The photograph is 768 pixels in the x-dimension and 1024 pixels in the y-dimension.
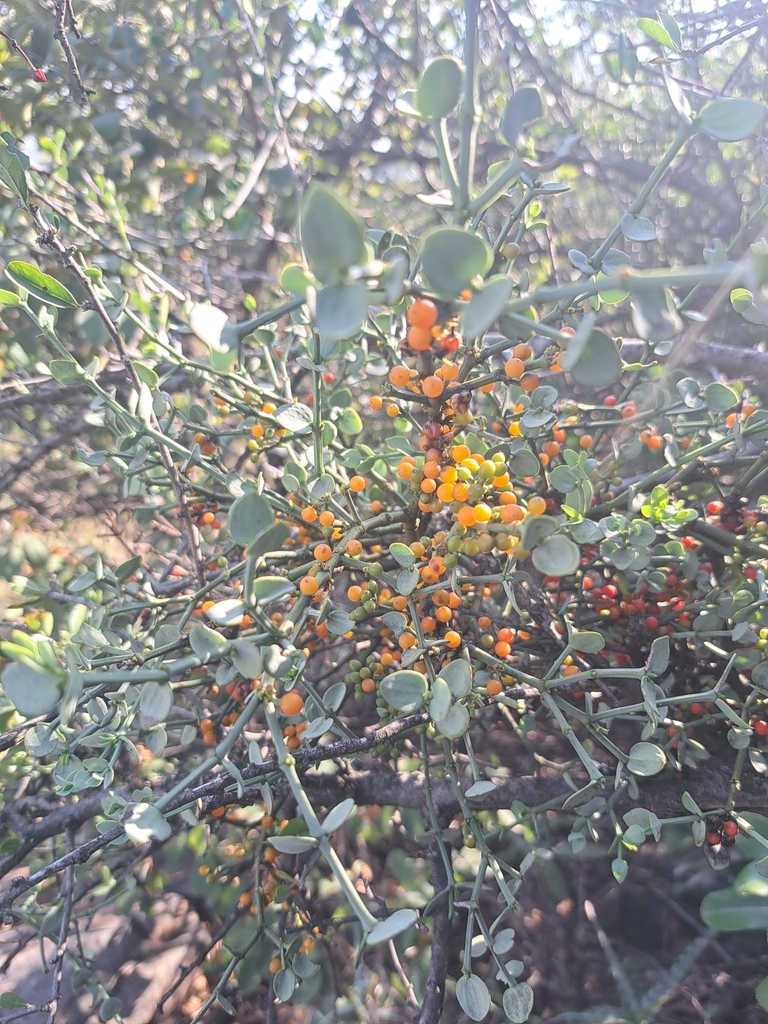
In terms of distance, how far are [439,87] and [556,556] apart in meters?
0.48

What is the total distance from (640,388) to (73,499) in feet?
9.10

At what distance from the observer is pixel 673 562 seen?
129 cm

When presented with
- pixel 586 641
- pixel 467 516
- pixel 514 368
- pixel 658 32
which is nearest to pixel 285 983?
pixel 586 641

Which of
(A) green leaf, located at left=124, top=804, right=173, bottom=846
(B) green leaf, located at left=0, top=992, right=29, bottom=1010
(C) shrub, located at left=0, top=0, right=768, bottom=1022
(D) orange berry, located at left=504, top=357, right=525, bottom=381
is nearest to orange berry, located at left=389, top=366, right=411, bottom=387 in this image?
(C) shrub, located at left=0, top=0, right=768, bottom=1022

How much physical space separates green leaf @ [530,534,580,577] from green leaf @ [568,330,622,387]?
0.17 metres

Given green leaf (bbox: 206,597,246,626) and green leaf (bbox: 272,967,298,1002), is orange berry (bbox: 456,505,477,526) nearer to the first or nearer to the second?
green leaf (bbox: 206,597,246,626)

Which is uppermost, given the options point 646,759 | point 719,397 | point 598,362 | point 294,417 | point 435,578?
point 598,362

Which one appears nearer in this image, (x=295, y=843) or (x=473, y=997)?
(x=295, y=843)

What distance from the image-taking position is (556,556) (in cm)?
67

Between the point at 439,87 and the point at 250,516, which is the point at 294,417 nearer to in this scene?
the point at 250,516

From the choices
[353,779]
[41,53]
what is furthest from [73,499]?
[353,779]

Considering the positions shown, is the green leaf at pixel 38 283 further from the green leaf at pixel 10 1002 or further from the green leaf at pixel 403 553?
the green leaf at pixel 10 1002

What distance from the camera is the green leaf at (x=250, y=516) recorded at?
2.35 ft

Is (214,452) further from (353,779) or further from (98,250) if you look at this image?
(98,250)
